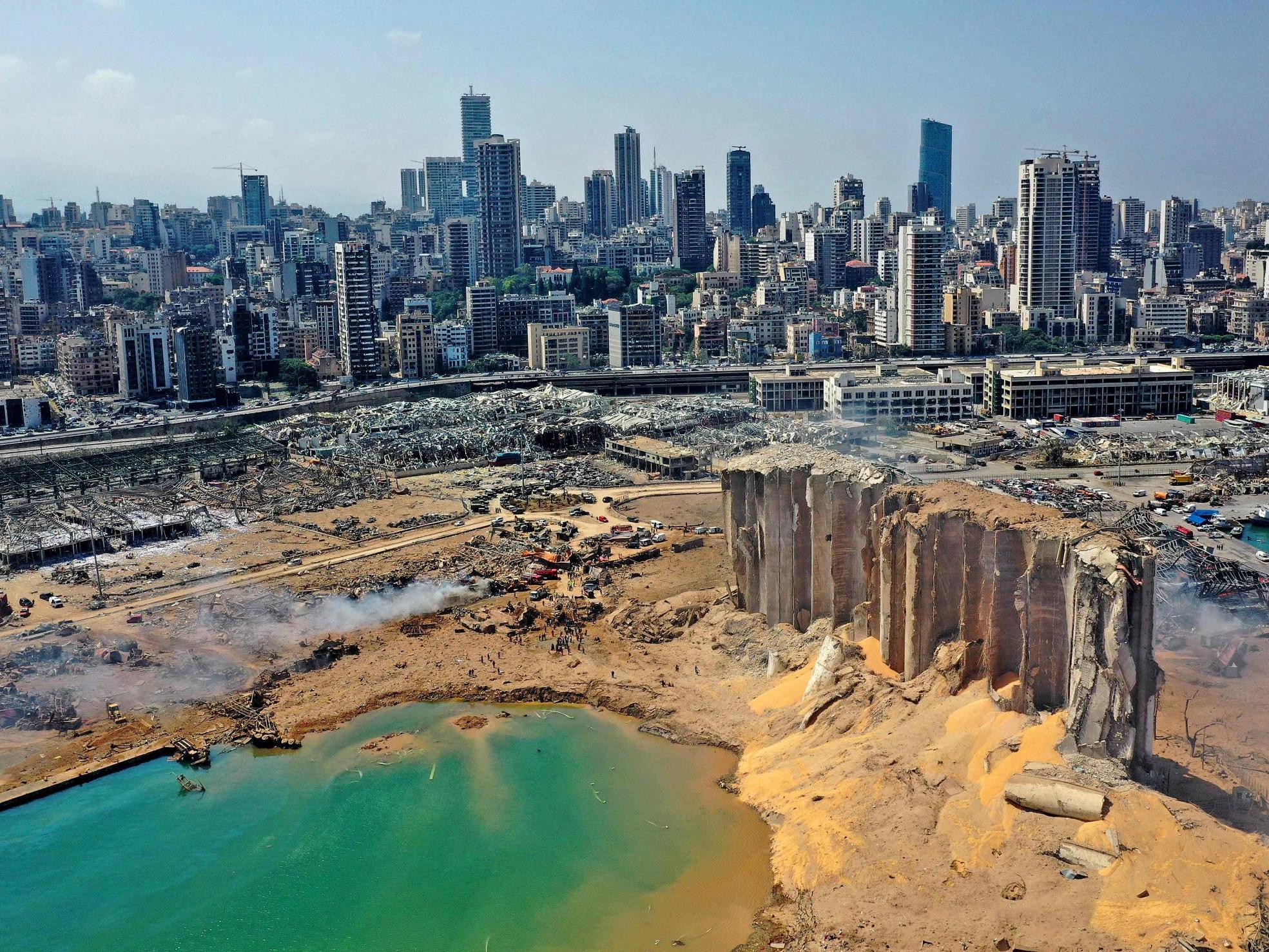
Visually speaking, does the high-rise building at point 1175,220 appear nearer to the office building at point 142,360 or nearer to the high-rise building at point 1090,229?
the high-rise building at point 1090,229

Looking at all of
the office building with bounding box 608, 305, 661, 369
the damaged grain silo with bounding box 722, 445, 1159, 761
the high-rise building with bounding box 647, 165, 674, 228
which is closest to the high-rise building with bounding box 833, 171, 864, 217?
the high-rise building with bounding box 647, 165, 674, 228

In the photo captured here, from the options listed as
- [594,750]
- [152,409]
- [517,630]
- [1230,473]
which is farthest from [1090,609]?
[152,409]

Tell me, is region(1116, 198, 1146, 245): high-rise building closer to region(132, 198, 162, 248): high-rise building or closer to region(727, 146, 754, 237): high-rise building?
region(727, 146, 754, 237): high-rise building

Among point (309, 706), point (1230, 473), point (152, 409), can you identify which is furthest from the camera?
point (152, 409)

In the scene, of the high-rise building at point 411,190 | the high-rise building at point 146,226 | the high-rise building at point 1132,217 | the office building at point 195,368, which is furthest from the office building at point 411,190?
the office building at point 195,368

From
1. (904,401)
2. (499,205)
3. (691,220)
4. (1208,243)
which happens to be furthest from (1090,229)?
(904,401)

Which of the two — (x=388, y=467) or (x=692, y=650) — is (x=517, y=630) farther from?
(x=388, y=467)
